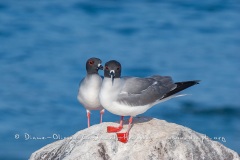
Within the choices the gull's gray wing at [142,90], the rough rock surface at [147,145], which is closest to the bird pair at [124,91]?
the gull's gray wing at [142,90]

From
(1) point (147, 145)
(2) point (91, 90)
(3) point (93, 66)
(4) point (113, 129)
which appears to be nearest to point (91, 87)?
(2) point (91, 90)

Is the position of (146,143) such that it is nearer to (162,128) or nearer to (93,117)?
(162,128)

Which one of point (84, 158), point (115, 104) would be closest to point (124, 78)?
point (115, 104)

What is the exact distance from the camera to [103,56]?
21.8 meters

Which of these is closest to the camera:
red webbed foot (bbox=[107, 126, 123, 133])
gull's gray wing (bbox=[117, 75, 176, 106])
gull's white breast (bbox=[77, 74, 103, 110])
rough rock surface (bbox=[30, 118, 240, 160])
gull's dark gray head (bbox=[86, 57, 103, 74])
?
rough rock surface (bbox=[30, 118, 240, 160])

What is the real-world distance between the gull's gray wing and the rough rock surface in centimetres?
37

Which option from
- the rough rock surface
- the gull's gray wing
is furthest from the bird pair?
the rough rock surface

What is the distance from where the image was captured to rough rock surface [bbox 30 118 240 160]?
400 inches

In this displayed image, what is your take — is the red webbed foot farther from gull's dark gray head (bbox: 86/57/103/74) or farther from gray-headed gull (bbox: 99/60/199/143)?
gull's dark gray head (bbox: 86/57/103/74)

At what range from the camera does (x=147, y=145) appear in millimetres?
10188

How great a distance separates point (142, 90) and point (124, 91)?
30cm

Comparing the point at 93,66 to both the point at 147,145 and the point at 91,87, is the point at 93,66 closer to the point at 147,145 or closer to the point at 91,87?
the point at 91,87

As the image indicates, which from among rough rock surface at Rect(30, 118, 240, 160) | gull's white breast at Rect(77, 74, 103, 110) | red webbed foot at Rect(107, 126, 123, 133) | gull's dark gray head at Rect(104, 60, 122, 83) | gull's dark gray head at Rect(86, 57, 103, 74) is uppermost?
gull's dark gray head at Rect(104, 60, 122, 83)

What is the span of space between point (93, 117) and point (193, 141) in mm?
7907
